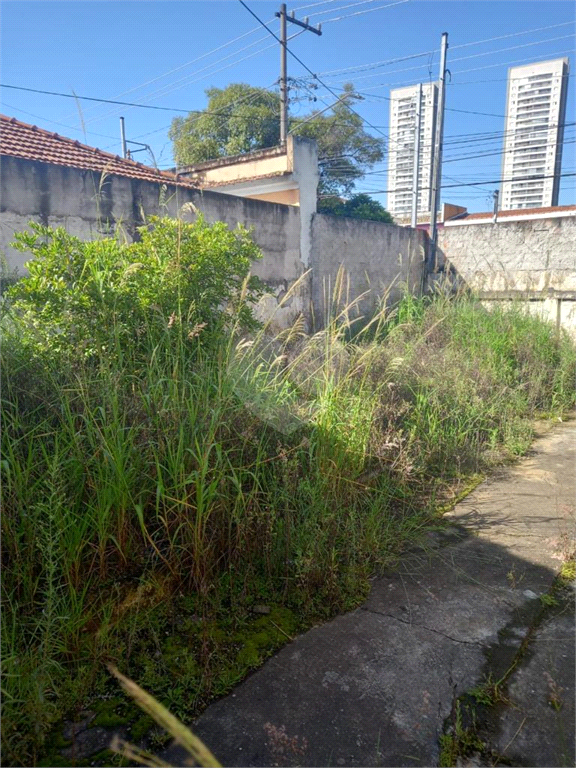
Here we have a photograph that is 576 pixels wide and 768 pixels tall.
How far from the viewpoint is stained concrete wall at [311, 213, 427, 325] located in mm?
7938

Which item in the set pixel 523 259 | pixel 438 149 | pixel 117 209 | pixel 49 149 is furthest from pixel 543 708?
pixel 438 149

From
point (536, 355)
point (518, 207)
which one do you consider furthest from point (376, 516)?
point (518, 207)

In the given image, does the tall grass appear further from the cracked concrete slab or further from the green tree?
the green tree

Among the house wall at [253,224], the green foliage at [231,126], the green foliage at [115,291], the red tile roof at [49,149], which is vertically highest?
the green foliage at [231,126]

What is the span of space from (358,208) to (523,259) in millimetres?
9746

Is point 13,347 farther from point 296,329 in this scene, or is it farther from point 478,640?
point 478,640

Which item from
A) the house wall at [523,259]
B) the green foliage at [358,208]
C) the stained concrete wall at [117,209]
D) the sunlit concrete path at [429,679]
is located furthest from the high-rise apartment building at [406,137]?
the sunlit concrete path at [429,679]

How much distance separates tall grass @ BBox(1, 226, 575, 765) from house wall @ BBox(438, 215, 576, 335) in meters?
5.48

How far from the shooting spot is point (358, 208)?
1802cm

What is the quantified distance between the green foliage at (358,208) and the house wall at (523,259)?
786 cm

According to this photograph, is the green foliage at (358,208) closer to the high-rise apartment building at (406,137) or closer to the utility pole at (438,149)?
the high-rise apartment building at (406,137)

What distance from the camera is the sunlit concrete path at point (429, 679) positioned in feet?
5.29

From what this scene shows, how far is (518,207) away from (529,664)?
2842 cm

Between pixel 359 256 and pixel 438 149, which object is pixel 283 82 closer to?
pixel 438 149
